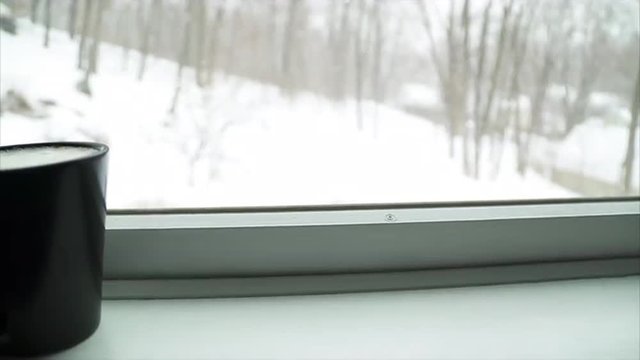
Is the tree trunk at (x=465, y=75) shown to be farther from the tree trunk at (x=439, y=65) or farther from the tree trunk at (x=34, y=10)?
the tree trunk at (x=34, y=10)

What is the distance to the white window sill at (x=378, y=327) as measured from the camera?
514 millimetres

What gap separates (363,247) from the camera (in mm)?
619

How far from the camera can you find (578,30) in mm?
661

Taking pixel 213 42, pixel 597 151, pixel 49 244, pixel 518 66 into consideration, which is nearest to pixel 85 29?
pixel 213 42

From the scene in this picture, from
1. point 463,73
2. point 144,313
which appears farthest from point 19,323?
point 463,73

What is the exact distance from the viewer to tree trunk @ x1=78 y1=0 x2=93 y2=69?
560 millimetres

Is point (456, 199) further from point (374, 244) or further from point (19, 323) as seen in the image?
point (19, 323)

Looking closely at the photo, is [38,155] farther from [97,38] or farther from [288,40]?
[288,40]

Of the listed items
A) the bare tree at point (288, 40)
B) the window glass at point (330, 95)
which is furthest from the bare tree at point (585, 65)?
the bare tree at point (288, 40)

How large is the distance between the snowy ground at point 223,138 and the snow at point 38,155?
106 millimetres

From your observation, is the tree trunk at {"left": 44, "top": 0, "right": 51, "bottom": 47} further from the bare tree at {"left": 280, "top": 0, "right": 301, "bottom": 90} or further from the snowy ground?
the bare tree at {"left": 280, "top": 0, "right": 301, "bottom": 90}

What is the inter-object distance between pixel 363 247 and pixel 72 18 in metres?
0.38

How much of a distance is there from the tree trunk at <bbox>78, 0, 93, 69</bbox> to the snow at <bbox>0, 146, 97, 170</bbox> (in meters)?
0.13

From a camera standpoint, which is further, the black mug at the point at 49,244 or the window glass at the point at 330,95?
the window glass at the point at 330,95
